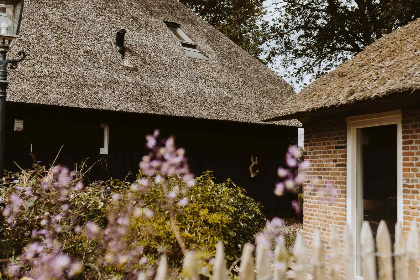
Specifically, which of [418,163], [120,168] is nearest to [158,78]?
[120,168]

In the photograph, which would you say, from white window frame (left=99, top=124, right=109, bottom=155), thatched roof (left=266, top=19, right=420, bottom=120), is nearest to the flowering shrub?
thatched roof (left=266, top=19, right=420, bottom=120)

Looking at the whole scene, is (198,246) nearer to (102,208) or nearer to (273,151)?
(102,208)

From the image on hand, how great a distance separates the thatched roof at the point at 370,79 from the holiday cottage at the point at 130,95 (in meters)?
4.28

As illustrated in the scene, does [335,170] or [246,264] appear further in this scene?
[335,170]

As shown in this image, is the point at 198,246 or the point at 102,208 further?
the point at 102,208

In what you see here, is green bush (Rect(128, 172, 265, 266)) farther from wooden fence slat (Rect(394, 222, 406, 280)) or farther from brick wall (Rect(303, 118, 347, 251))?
wooden fence slat (Rect(394, 222, 406, 280))

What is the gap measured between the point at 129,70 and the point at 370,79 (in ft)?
23.3

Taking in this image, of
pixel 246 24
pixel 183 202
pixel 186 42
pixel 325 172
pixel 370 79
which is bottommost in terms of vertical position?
pixel 183 202

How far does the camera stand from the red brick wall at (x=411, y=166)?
213 inches

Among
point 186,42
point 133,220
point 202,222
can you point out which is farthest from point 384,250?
point 186,42

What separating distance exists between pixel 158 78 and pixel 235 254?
271 inches

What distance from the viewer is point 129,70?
1160 centimetres

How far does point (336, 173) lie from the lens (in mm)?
6488

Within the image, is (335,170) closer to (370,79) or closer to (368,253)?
(370,79)
